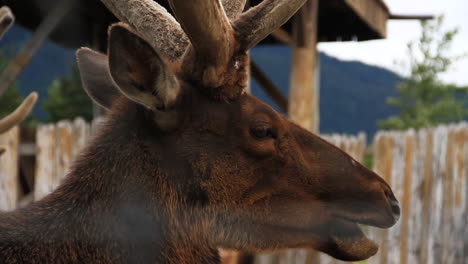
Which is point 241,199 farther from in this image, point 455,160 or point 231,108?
point 455,160

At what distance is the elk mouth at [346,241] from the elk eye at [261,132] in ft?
1.28

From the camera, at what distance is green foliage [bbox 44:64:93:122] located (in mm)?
16141

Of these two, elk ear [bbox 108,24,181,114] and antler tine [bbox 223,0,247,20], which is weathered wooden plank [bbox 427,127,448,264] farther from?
elk ear [bbox 108,24,181,114]

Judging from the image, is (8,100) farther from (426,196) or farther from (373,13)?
(373,13)

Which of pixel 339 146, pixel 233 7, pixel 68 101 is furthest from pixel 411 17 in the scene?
pixel 68 101

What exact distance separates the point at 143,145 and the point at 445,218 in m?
4.27

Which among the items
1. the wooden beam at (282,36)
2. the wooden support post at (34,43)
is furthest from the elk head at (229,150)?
the wooden support post at (34,43)

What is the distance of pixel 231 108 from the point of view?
174 cm

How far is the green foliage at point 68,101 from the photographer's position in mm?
16141

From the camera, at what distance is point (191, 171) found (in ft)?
5.39

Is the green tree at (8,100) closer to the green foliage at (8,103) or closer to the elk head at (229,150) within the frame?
the green foliage at (8,103)

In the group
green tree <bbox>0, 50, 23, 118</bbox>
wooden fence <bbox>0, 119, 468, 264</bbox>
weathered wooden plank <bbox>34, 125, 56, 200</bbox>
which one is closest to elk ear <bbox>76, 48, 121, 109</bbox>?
wooden fence <bbox>0, 119, 468, 264</bbox>

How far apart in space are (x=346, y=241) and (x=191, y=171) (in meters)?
0.62

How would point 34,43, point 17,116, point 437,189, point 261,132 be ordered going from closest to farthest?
1. point 261,132
2. point 17,116
3. point 34,43
4. point 437,189
